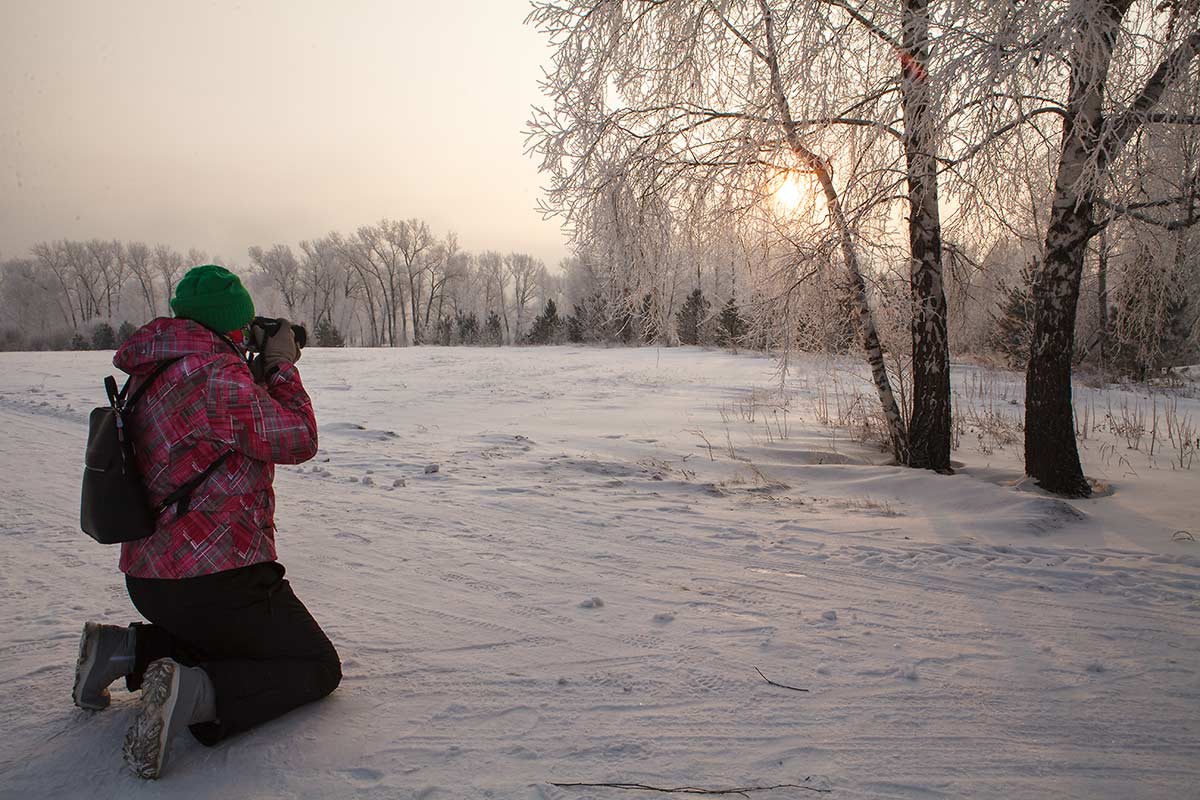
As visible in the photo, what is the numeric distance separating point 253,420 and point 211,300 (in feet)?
1.61

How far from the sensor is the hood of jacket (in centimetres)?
228

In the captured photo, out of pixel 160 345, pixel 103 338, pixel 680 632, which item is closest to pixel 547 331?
pixel 103 338

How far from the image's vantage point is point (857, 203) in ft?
19.3

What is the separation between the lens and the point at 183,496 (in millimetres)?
2273

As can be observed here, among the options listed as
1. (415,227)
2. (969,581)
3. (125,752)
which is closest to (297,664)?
Answer: (125,752)

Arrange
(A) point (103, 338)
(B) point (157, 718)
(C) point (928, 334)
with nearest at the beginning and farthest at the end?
(B) point (157, 718) < (C) point (928, 334) < (A) point (103, 338)

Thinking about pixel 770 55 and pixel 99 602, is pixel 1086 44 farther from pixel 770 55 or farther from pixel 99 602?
pixel 99 602

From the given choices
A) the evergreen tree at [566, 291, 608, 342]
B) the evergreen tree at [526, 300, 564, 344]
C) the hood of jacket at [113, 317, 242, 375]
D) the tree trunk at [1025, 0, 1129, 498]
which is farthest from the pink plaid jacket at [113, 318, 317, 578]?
the evergreen tree at [526, 300, 564, 344]

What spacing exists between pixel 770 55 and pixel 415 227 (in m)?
60.2

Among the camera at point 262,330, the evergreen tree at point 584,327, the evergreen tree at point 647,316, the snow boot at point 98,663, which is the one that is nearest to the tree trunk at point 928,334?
the evergreen tree at point 647,316

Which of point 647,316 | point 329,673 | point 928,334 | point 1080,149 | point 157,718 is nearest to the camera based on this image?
point 157,718

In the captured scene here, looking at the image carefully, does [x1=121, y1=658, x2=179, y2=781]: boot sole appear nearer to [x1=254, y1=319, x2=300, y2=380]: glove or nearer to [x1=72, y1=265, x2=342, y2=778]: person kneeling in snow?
[x1=72, y1=265, x2=342, y2=778]: person kneeling in snow

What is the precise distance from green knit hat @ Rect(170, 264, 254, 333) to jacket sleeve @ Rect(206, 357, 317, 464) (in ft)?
0.67

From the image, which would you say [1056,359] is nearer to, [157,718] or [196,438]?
[196,438]
